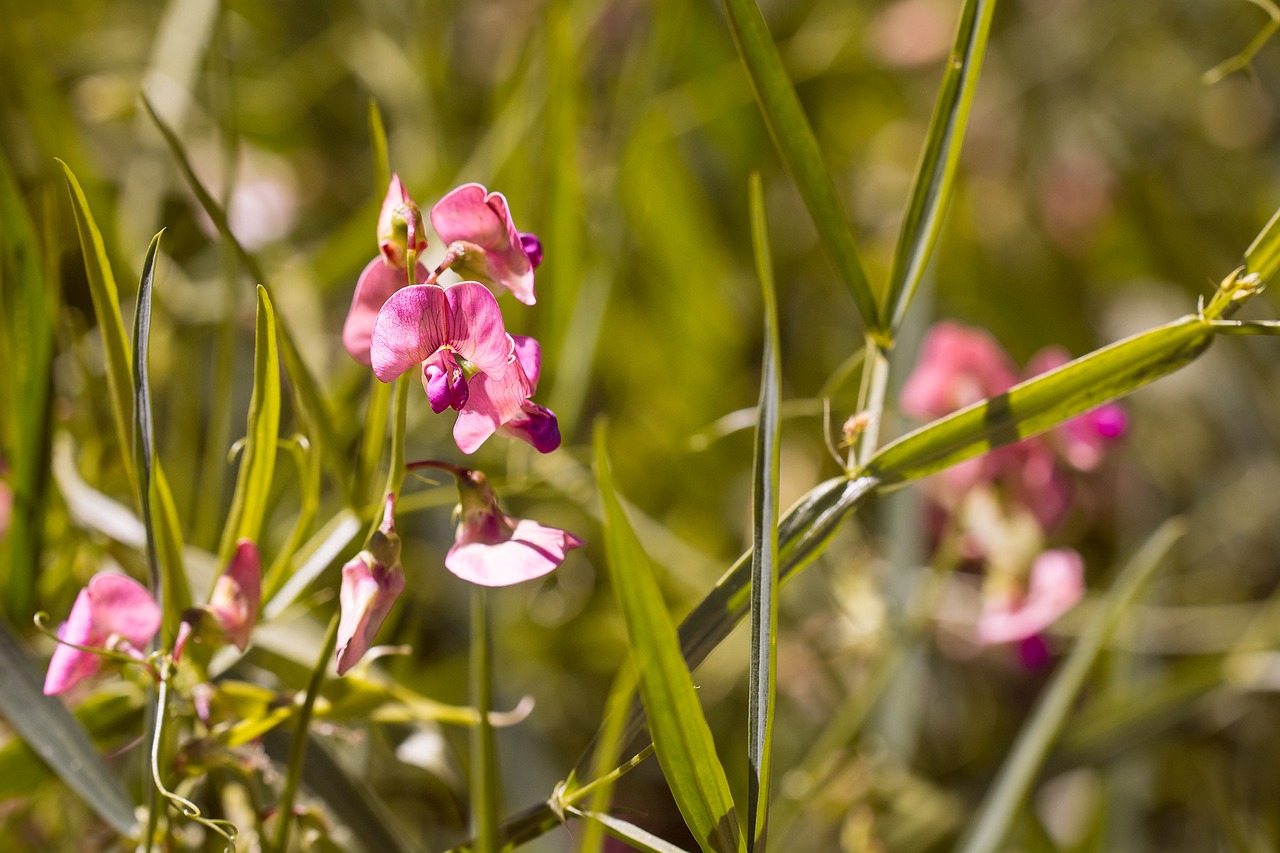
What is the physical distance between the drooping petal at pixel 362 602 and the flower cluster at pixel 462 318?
0.05 meters

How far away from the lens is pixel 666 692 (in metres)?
0.29

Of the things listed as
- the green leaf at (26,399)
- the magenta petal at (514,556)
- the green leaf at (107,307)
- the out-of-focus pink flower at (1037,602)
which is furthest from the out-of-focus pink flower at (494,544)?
the out-of-focus pink flower at (1037,602)

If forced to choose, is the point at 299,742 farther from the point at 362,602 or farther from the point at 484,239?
the point at 484,239

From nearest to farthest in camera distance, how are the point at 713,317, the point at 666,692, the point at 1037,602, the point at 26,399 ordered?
the point at 666,692
the point at 26,399
the point at 1037,602
the point at 713,317

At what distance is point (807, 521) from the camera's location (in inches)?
13.6

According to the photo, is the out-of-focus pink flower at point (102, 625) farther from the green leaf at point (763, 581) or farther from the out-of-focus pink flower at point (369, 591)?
the green leaf at point (763, 581)

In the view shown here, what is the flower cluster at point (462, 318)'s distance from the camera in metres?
0.30

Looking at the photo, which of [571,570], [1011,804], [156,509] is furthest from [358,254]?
[1011,804]

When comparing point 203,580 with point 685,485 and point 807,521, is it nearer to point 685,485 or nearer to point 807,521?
point 807,521

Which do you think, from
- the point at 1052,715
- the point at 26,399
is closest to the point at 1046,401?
the point at 1052,715

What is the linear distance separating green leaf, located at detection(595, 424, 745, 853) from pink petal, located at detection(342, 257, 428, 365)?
0.34 ft

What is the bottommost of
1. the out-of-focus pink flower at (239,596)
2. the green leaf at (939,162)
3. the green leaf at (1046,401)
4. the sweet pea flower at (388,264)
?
the out-of-focus pink flower at (239,596)

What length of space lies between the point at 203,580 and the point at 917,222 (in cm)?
33

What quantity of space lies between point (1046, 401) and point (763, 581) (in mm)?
124
